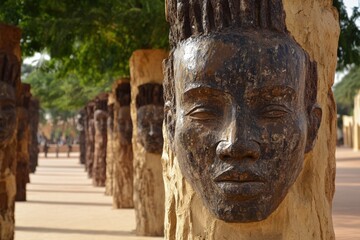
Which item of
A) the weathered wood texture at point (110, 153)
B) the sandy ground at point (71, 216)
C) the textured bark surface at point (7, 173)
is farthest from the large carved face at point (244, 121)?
the weathered wood texture at point (110, 153)

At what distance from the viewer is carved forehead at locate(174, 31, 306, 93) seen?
Result: 335cm

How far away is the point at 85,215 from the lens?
11461 millimetres

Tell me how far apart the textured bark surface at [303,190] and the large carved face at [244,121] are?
191 millimetres

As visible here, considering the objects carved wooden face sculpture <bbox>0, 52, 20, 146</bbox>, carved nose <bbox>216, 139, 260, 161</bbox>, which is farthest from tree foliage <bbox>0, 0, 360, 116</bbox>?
carved nose <bbox>216, 139, 260, 161</bbox>

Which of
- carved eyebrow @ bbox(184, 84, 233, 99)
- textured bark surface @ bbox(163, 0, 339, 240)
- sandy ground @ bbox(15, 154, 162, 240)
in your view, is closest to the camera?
carved eyebrow @ bbox(184, 84, 233, 99)

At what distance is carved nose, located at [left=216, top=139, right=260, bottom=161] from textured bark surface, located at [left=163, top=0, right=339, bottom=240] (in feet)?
1.43

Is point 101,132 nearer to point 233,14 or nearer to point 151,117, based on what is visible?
point 151,117

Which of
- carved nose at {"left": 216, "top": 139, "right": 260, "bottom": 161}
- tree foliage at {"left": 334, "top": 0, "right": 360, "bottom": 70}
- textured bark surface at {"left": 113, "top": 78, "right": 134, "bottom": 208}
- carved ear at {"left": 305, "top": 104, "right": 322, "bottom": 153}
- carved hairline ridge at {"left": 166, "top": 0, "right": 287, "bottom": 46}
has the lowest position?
textured bark surface at {"left": 113, "top": 78, "right": 134, "bottom": 208}

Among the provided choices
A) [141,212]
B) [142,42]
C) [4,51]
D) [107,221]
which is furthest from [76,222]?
[4,51]

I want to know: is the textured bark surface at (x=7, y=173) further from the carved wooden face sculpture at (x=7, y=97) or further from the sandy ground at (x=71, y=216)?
the sandy ground at (x=71, y=216)

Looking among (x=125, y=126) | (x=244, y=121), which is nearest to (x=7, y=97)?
(x=244, y=121)

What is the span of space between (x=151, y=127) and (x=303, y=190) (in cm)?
539

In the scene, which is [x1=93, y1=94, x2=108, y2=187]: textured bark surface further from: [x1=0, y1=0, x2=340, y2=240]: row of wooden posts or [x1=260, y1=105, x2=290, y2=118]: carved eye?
[x1=260, y1=105, x2=290, y2=118]: carved eye

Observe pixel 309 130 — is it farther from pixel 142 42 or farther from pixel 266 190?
pixel 142 42
